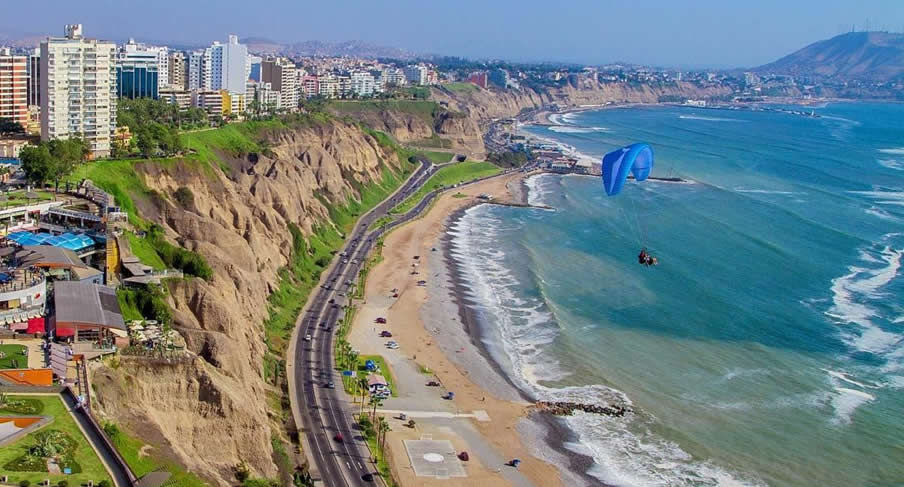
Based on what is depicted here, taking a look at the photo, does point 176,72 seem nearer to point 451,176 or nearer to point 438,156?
point 438,156

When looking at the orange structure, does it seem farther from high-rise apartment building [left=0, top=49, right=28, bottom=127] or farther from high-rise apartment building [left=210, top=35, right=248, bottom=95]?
high-rise apartment building [left=210, top=35, right=248, bottom=95]

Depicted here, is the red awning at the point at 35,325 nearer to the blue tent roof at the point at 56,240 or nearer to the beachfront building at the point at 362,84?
the blue tent roof at the point at 56,240

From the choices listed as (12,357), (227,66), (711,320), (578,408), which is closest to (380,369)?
(578,408)

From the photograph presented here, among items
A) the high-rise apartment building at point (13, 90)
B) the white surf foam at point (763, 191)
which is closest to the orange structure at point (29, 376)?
the high-rise apartment building at point (13, 90)

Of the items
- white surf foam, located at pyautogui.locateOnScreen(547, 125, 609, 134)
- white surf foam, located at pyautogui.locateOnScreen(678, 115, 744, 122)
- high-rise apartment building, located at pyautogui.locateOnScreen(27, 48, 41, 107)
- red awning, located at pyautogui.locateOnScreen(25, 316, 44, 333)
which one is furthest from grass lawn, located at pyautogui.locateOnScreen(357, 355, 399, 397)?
white surf foam, located at pyautogui.locateOnScreen(678, 115, 744, 122)

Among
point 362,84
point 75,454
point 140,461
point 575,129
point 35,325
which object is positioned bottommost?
point 575,129

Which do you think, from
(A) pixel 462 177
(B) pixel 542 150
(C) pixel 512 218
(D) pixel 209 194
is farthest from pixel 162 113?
(B) pixel 542 150
